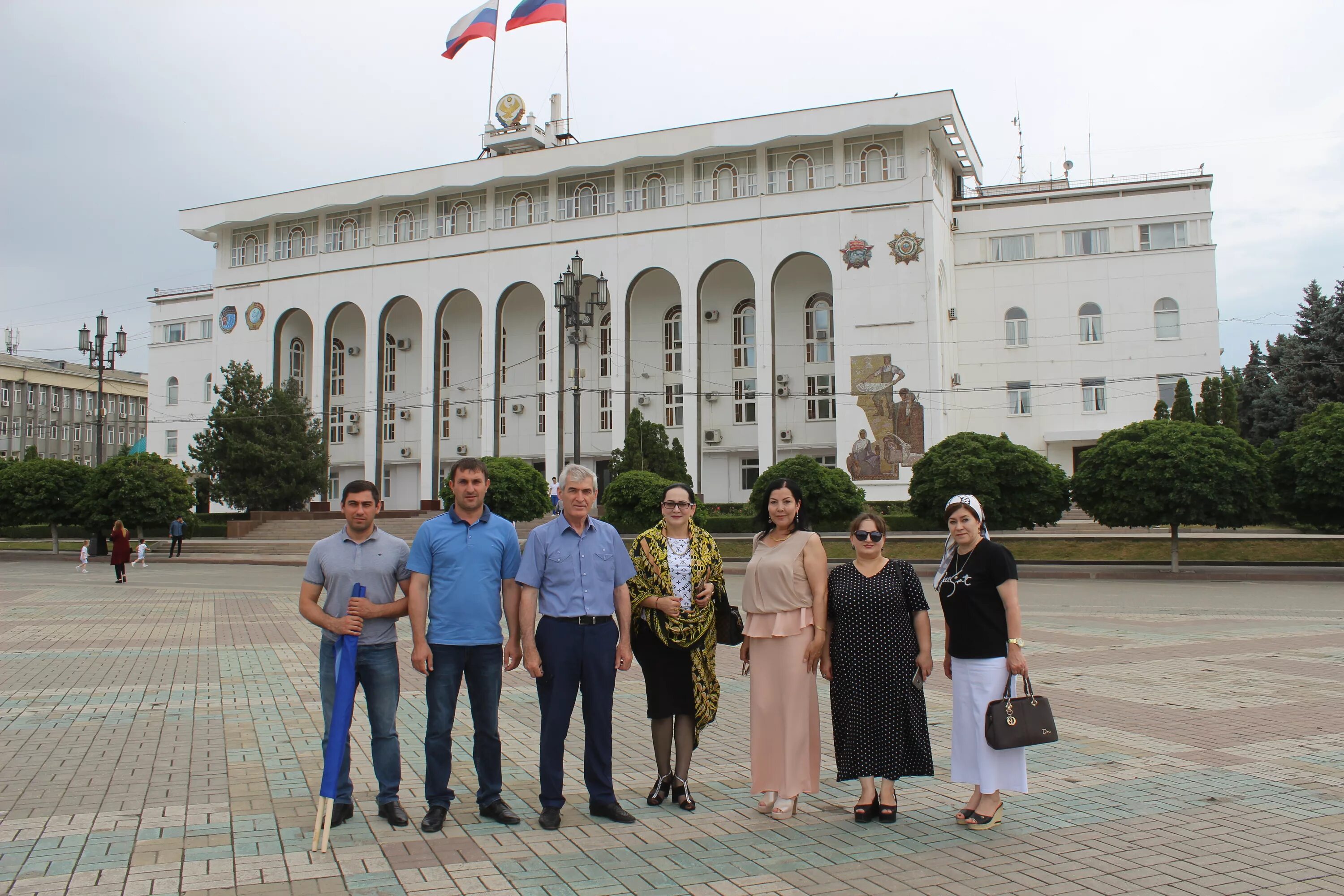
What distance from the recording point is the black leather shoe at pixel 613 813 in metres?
4.97

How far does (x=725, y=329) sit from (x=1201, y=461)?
85.6ft

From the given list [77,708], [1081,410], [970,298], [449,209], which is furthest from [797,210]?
[77,708]

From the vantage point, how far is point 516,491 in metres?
28.0

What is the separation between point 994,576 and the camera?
16.3 feet

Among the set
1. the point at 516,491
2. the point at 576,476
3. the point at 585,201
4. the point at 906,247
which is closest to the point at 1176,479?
the point at 516,491

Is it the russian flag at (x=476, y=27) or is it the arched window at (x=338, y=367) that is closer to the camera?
the russian flag at (x=476, y=27)

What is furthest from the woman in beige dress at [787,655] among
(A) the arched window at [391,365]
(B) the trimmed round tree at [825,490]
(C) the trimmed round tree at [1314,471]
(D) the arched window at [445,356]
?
(A) the arched window at [391,365]

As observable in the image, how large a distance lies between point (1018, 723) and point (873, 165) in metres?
38.3

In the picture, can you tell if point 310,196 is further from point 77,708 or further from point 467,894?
point 467,894

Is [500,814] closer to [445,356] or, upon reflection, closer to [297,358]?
[445,356]

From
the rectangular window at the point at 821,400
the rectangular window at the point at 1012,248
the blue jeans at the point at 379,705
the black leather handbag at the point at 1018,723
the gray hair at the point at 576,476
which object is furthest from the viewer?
the rectangular window at the point at 821,400

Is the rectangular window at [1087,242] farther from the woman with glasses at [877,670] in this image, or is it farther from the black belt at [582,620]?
the black belt at [582,620]

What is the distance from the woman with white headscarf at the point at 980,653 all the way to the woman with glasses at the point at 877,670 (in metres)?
0.16

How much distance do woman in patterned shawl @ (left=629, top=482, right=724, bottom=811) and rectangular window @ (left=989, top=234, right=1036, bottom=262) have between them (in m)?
40.2
